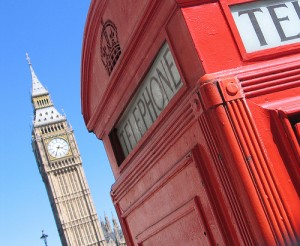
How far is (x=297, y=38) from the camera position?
57.9 inches

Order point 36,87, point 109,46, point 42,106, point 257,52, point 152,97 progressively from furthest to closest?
1. point 36,87
2. point 42,106
3. point 109,46
4. point 152,97
5. point 257,52

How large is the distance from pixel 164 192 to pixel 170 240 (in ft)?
0.57

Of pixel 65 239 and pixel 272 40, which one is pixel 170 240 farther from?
pixel 65 239

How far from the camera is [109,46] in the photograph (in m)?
2.00

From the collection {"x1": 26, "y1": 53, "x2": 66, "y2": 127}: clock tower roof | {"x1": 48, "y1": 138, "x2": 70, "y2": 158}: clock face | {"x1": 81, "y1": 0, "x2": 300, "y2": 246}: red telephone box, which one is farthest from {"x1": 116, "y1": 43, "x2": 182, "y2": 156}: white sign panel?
{"x1": 26, "y1": 53, "x2": 66, "y2": 127}: clock tower roof

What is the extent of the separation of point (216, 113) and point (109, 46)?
0.77 metres

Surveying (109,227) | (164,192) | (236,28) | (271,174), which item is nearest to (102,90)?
(164,192)

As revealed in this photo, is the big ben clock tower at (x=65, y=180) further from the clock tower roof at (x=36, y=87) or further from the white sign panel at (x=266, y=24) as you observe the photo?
the white sign panel at (x=266, y=24)

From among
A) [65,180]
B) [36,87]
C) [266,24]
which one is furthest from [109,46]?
[36,87]

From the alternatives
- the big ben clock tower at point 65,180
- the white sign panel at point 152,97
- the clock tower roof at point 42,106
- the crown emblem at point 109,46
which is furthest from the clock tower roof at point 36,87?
the white sign panel at point 152,97

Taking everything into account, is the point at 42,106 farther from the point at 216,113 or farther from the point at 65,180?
the point at 216,113

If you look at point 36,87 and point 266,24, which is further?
point 36,87

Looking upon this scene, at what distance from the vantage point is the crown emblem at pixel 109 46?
1.91 m

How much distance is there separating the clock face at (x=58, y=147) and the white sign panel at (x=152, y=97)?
62252 mm
